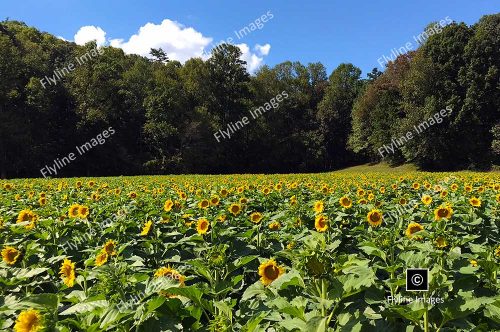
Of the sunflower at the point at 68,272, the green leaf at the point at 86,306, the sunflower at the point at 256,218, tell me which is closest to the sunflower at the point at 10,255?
the sunflower at the point at 68,272

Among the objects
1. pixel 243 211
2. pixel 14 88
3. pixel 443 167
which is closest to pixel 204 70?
pixel 14 88

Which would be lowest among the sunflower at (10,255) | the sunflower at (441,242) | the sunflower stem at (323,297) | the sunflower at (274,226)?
the sunflower at (441,242)

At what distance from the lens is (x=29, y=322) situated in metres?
1.74

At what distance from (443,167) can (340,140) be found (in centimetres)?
1796

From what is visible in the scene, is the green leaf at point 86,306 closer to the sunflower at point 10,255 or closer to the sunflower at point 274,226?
the sunflower at point 10,255

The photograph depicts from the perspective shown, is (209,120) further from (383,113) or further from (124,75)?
(383,113)

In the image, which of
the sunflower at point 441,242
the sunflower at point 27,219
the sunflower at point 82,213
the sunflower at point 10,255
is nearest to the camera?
the sunflower at point 10,255

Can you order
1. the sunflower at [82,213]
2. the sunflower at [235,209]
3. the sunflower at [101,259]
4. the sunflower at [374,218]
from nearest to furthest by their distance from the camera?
the sunflower at [101,259] < the sunflower at [374,218] < the sunflower at [82,213] < the sunflower at [235,209]

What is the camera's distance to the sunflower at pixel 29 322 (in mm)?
1715

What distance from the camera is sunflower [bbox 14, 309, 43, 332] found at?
1715mm

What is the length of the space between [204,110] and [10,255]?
1702 inches

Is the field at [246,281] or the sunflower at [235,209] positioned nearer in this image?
the field at [246,281]

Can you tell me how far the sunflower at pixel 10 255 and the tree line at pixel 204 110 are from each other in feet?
122

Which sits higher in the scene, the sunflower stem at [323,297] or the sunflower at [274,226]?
the sunflower at [274,226]
